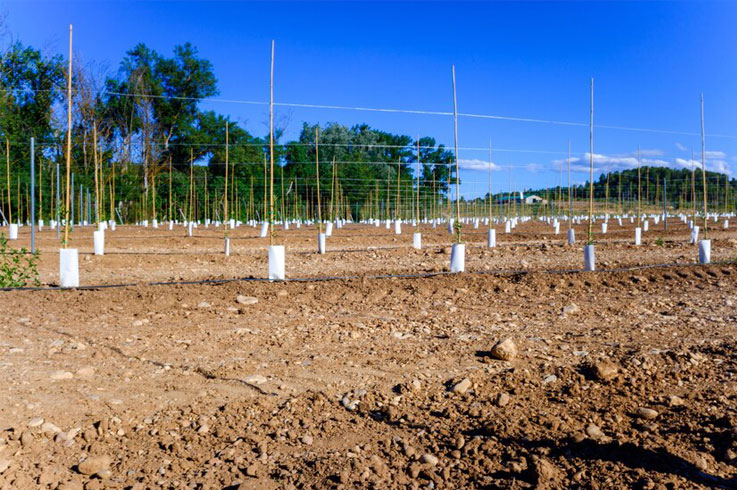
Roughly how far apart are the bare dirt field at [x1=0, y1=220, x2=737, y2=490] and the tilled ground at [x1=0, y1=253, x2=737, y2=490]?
0.01 m

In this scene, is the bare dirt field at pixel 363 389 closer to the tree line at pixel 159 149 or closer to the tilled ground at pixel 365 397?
the tilled ground at pixel 365 397

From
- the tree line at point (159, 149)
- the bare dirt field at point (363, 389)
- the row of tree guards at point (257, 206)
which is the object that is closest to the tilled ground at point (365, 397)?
the bare dirt field at point (363, 389)

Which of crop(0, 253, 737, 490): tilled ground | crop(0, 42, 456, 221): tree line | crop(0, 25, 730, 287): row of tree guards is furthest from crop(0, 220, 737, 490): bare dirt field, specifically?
crop(0, 42, 456, 221): tree line

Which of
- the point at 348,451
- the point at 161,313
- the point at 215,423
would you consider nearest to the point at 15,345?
the point at 161,313

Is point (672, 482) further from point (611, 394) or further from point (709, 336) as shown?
point (709, 336)

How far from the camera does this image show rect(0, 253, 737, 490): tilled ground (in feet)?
8.80

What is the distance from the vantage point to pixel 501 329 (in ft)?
18.5

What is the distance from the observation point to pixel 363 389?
3787mm

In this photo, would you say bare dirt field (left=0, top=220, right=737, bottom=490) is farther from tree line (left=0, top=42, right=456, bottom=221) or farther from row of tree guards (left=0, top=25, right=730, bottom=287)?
tree line (left=0, top=42, right=456, bottom=221)

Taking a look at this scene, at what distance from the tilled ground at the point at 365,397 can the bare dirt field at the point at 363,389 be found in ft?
0.05

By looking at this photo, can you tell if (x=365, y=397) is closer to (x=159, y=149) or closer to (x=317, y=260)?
(x=317, y=260)

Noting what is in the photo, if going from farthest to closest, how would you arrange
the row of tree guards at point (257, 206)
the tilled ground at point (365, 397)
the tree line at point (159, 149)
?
the tree line at point (159, 149), the row of tree guards at point (257, 206), the tilled ground at point (365, 397)

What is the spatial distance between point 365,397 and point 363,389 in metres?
0.23

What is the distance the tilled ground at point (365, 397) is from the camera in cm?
268
